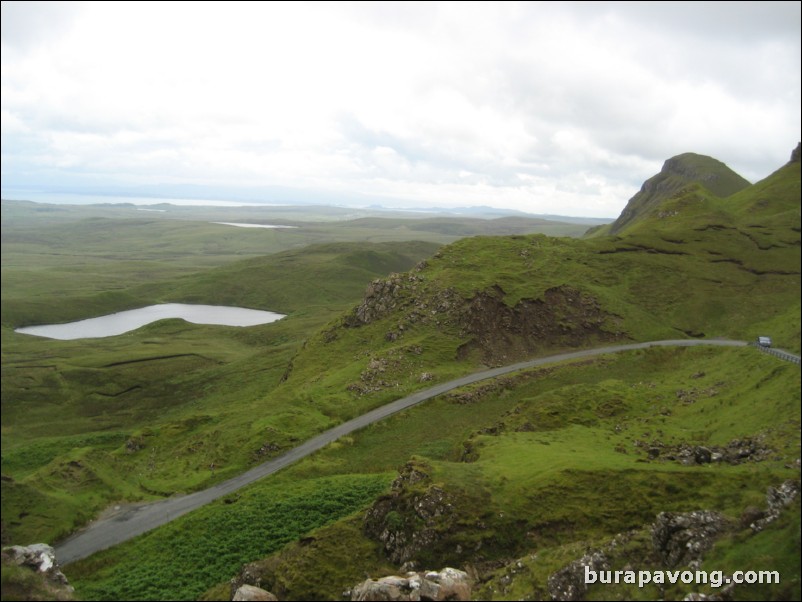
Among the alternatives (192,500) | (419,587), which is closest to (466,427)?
(192,500)

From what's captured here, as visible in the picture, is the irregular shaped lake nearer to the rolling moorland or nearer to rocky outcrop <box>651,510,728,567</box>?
the rolling moorland

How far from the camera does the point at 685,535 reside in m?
25.3

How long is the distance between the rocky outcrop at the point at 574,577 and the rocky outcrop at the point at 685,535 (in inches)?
121

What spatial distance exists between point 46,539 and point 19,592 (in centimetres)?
1534

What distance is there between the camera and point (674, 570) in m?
24.2

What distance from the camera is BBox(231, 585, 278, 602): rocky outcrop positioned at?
97.5 feet

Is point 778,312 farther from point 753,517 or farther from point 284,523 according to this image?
point 284,523

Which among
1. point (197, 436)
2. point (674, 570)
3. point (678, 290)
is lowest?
point (197, 436)

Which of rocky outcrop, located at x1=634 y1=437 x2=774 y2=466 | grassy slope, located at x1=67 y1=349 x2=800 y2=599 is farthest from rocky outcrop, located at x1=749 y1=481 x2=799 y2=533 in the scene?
rocky outcrop, located at x1=634 y1=437 x2=774 y2=466

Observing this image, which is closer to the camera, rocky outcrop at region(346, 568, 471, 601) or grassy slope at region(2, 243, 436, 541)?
rocky outcrop at region(346, 568, 471, 601)

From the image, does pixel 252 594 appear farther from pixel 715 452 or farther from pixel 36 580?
pixel 715 452

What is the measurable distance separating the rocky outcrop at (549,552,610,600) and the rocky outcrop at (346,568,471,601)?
5438mm

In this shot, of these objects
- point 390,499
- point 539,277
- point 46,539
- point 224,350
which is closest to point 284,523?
point 390,499

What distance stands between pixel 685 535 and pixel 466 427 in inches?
1524
